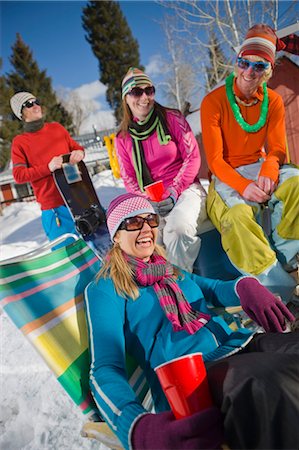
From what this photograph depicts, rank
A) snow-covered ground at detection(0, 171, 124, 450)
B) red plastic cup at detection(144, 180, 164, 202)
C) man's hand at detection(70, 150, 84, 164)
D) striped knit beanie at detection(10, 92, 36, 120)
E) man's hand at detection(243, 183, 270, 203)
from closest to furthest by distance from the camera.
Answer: snow-covered ground at detection(0, 171, 124, 450)
man's hand at detection(243, 183, 270, 203)
red plastic cup at detection(144, 180, 164, 202)
striped knit beanie at detection(10, 92, 36, 120)
man's hand at detection(70, 150, 84, 164)

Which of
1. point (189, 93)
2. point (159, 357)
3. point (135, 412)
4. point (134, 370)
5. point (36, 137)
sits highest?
point (36, 137)

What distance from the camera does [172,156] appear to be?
322cm

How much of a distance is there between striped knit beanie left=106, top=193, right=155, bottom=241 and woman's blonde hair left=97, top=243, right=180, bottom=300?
163 mm

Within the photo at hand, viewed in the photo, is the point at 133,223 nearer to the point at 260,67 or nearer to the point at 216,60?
the point at 260,67

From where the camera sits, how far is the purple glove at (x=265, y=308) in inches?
67.0

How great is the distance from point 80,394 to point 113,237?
82 centimetres

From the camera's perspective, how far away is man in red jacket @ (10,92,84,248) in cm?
344

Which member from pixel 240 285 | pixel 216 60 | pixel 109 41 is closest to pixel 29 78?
pixel 109 41

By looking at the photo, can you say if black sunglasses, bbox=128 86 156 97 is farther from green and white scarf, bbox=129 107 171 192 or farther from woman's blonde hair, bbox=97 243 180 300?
A: woman's blonde hair, bbox=97 243 180 300

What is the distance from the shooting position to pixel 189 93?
27.7m

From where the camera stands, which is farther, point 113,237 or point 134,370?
point 113,237

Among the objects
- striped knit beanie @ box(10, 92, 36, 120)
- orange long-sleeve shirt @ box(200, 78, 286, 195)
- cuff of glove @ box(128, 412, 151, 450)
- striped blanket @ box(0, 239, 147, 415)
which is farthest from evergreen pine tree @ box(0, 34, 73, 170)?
cuff of glove @ box(128, 412, 151, 450)

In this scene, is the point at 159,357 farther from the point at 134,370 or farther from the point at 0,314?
the point at 0,314

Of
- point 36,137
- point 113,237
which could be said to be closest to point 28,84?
point 36,137
